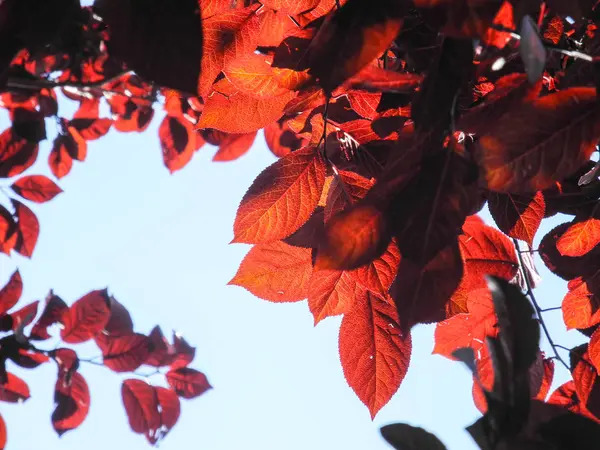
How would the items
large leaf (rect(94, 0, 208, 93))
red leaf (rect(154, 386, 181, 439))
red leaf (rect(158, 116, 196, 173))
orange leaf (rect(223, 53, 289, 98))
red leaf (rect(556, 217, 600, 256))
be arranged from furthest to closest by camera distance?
red leaf (rect(158, 116, 196, 173)), red leaf (rect(154, 386, 181, 439)), red leaf (rect(556, 217, 600, 256)), orange leaf (rect(223, 53, 289, 98)), large leaf (rect(94, 0, 208, 93))

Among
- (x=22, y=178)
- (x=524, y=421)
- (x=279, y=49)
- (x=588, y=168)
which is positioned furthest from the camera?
(x=22, y=178)

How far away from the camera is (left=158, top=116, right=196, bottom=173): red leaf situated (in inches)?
85.3

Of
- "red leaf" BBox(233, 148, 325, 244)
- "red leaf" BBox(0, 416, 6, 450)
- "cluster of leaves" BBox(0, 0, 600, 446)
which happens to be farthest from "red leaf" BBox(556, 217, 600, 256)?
"red leaf" BBox(0, 416, 6, 450)

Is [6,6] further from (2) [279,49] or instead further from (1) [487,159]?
(1) [487,159]

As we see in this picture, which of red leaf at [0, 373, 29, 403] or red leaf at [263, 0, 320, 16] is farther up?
red leaf at [263, 0, 320, 16]

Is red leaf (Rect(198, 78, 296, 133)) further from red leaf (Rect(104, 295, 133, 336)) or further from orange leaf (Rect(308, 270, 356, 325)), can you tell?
red leaf (Rect(104, 295, 133, 336))

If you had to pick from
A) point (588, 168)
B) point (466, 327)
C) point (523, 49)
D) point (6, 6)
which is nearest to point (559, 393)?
point (466, 327)

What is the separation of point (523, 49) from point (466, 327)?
60 cm

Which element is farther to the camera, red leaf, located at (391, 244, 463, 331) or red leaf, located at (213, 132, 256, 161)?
red leaf, located at (213, 132, 256, 161)

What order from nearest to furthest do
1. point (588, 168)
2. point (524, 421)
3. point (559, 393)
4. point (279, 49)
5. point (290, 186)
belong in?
point (524, 421) → point (279, 49) → point (290, 186) → point (588, 168) → point (559, 393)

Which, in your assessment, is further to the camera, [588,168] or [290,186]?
[588,168]

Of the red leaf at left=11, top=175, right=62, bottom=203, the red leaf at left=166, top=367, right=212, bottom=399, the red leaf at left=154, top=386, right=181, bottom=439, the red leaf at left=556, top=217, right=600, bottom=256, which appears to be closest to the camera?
the red leaf at left=556, top=217, right=600, bottom=256

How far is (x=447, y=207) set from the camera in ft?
1.58

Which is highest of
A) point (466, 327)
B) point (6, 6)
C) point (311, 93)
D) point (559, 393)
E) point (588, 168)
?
point (6, 6)
